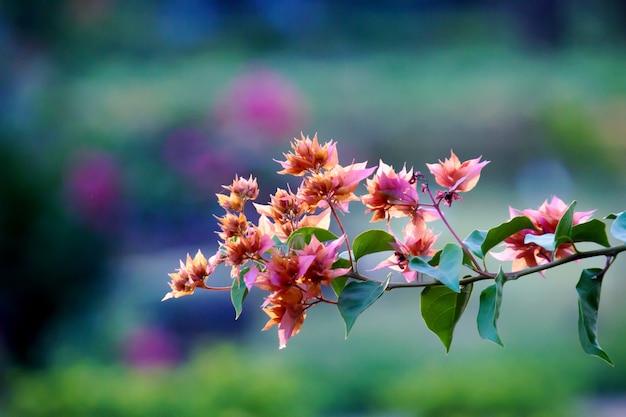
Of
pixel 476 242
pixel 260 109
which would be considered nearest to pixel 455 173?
pixel 476 242

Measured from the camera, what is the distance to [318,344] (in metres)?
2.34

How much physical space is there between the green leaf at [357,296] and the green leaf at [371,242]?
0.02 m

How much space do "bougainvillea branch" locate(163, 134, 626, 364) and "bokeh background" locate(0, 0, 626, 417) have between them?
110cm

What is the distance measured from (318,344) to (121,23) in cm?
154

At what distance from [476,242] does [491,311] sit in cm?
6

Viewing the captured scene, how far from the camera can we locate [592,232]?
33 cm

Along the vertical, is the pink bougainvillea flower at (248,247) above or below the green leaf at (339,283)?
above

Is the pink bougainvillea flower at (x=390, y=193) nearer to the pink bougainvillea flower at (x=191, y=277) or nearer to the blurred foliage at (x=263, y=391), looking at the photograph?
the pink bougainvillea flower at (x=191, y=277)

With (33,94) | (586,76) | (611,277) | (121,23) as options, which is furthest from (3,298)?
(586,76)

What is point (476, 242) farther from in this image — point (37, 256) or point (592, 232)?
point (37, 256)

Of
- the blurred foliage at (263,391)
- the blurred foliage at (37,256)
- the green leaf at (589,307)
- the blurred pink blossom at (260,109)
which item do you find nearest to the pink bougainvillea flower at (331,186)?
the green leaf at (589,307)

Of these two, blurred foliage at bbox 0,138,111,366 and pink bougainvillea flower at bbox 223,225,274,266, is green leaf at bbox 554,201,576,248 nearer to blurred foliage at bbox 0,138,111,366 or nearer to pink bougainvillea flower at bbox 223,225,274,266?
pink bougainvillea flower at bbox 223,225,274,266

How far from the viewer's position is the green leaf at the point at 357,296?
0.31 meters

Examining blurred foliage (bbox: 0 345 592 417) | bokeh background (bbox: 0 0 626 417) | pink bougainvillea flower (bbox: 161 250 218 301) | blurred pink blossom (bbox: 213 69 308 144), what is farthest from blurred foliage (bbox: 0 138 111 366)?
pink bougainvillea flower (bbox: 161 250 218 301)
